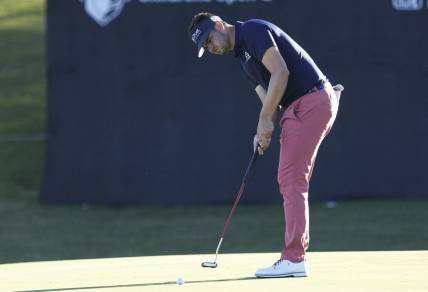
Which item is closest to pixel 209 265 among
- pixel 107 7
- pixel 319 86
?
pixel 319 86

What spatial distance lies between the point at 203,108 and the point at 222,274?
5291mm

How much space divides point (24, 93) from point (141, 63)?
4689mm

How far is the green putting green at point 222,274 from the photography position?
6574mm

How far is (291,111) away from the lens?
6.77m

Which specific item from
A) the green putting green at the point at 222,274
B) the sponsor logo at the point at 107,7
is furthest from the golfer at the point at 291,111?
the sponsor logo at the point at 107,7

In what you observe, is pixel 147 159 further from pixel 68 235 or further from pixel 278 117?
pixel 278 117

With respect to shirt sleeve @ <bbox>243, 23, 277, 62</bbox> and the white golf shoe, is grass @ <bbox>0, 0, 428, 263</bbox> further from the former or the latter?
shirt sleeve @ <bbox>243, 23, 277, 62</bbox>

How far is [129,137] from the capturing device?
1225 cm

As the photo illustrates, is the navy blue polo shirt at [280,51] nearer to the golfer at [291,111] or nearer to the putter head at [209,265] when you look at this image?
the golfer at [291,111]

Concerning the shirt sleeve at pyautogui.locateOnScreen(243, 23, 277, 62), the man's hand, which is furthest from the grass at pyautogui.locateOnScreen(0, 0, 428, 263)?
the shirt sleeve at pyautogui.locateOnScreen(243, 23, 277, 62)

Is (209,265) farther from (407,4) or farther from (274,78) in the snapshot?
(407,4)

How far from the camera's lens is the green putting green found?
6.57m

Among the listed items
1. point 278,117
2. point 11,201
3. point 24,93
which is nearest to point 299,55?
point 278,117

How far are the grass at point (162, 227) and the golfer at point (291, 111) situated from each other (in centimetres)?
392
